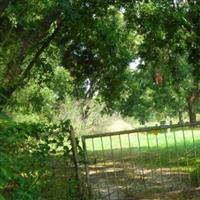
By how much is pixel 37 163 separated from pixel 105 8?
8.33m

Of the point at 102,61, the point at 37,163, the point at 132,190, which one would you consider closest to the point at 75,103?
the point at 102,61

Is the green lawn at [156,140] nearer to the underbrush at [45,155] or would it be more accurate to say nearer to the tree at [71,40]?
the underbrush at [45,155]

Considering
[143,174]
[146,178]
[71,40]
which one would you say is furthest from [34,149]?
[71,40]

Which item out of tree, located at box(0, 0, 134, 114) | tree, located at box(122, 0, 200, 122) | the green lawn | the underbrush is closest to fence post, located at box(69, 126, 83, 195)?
the underbrush

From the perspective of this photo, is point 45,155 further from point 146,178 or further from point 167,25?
point 167,25

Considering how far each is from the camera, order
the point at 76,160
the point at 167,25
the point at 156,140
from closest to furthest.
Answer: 1. the point at 76,160
2. the point at 156,140
3. the point at 167,25

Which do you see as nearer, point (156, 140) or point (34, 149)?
point (34, 149)

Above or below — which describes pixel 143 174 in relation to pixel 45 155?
below

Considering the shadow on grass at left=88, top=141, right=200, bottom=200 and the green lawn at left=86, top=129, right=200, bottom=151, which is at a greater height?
the green lawn at left=86, top=129, right=200, bottom=151

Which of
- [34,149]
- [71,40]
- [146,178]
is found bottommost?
[146,178]

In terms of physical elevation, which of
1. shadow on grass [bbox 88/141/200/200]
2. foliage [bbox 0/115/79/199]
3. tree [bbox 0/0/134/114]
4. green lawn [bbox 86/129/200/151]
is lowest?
shadow on grass [bbox 88/141/200/200]

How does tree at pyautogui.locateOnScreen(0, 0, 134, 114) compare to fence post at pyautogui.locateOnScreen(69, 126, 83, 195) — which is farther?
tree at pyautogui.locateOnScreen(0, 0, 134, 114)

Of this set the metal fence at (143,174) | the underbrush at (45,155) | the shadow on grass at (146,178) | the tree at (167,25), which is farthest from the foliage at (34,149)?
the tree at (167,25)

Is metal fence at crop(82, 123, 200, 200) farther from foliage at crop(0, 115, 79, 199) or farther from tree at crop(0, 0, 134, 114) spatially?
tree at crop(0, 0, 134, 114)
